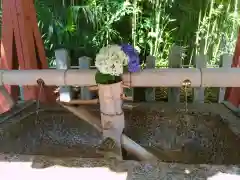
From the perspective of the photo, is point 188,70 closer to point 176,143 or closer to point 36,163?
point 176,143

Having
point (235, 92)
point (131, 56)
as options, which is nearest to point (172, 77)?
point (131, 56)

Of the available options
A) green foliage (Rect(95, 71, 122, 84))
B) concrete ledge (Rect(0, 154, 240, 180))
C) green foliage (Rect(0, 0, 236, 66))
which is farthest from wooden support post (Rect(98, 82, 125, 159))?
green foliage (Rect(0, 0, 236, 66))

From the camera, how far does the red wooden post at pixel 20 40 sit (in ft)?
7.09

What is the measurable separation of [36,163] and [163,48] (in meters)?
2.53

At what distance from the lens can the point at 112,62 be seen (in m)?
1.31

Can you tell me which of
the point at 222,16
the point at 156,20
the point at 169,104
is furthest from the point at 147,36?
the point at 169,104

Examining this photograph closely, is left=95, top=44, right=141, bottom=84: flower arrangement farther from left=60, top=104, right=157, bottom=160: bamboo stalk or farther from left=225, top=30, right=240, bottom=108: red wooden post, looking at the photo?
left=225, top=30, right=240, bottom=108: red wooden post

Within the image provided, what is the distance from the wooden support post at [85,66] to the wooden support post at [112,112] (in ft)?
2.64

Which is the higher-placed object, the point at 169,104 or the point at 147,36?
the point at 147,36

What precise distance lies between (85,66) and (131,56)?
2.88 ft

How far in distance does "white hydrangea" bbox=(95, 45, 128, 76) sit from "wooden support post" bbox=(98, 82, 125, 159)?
82 mm

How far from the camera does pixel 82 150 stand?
1.80 meters

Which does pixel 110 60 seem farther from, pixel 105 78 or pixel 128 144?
pixel 128 144

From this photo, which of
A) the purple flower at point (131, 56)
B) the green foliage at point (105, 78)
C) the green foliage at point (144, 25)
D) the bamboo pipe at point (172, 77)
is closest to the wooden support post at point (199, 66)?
the bamboo pipe at point (172, 77)
